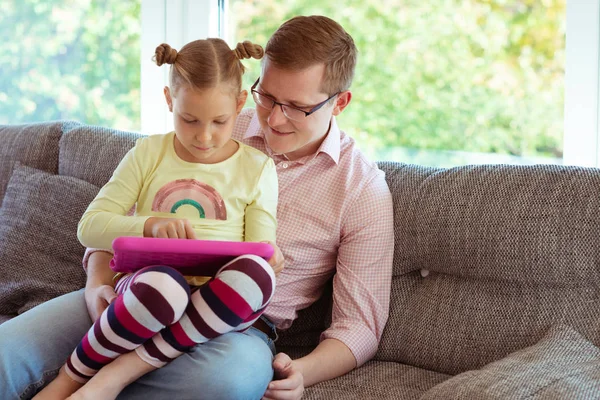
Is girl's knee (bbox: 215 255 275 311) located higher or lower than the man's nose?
lower

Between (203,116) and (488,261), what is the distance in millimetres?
732

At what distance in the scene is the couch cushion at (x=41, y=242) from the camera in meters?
2.27

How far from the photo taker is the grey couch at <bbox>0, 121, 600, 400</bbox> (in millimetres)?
1731

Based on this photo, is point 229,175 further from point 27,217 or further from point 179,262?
point 27,217

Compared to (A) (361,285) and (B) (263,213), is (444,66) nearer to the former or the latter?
(A) (361,285)

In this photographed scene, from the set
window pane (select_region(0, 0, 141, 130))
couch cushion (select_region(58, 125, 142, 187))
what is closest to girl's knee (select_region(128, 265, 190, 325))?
couch cushion (select_region(58, 125, 142, 187))

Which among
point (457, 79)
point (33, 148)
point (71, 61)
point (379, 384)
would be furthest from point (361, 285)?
point (71, 61)

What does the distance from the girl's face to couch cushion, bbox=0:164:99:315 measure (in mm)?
742

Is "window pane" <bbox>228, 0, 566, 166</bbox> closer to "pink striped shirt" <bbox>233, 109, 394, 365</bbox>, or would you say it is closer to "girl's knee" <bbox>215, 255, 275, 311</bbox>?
"pink striped shirt" <bbox>233, 109, 394, 365</bbox>

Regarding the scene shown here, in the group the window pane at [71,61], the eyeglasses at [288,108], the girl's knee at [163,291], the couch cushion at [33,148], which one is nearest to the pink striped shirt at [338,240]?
the eyeglasses at [288,108]

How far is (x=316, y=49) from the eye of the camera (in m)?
1.82

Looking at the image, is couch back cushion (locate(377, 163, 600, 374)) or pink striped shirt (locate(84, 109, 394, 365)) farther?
pink striped shirt (locate(84, 109, 394, 365))

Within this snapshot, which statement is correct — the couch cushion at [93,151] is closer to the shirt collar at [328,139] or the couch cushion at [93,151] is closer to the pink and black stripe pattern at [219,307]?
the shirt collar at [328,139]

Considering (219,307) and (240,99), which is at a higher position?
(240,99)
